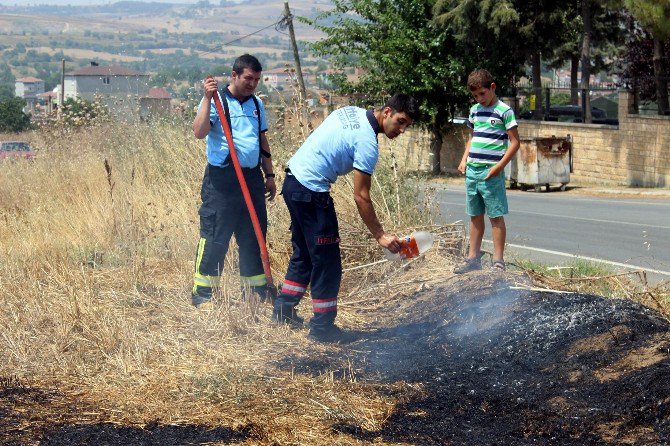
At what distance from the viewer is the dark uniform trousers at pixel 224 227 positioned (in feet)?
23.7

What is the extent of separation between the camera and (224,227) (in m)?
7.25

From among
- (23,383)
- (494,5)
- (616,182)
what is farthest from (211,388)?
(494,5)

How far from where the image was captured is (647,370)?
5055mm

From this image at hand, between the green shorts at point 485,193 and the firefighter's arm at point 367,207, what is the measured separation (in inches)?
79.7

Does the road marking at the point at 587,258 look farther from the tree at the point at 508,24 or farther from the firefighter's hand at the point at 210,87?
the tree at the point at 508,24

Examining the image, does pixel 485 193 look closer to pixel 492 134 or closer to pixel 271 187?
pixel 492 134

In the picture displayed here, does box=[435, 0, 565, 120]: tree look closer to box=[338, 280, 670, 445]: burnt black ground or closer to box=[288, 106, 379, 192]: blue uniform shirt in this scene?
box=[338, 280, 670, 445]: burnt black ground

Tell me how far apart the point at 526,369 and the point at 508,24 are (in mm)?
25096

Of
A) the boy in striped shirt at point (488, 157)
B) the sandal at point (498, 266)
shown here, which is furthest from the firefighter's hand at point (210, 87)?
the sandal at point (498, 266)

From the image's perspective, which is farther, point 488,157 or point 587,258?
point 587,258

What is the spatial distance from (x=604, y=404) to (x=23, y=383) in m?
3.16

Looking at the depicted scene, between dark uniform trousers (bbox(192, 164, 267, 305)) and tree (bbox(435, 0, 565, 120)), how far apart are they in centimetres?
2313

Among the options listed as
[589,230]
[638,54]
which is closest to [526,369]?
[589,230]

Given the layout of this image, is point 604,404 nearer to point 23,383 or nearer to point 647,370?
point 647,370
